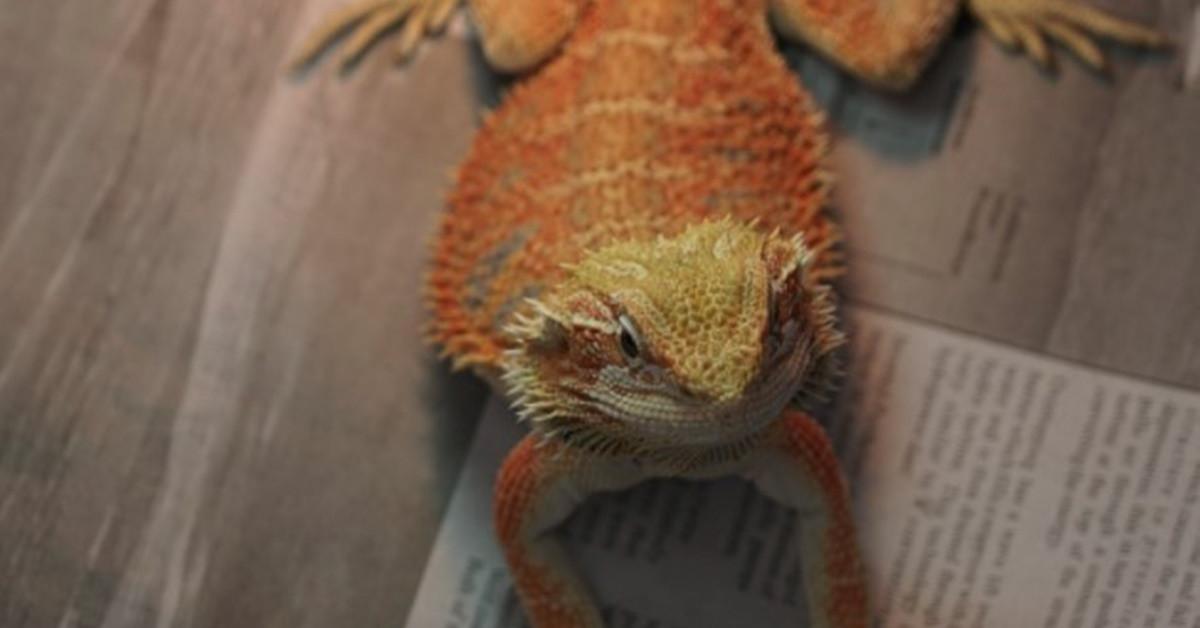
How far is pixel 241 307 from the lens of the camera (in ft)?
5.34

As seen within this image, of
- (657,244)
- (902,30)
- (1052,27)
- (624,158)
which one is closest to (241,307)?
(624,158)

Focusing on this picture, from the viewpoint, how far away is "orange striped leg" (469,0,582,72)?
5.16 ft

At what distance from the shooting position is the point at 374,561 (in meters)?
1.54

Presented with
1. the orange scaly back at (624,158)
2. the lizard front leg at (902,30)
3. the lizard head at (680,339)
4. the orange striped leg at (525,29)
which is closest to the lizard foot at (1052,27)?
the lizard front leg at (902,30)

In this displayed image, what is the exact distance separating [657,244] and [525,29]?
51 centimetres

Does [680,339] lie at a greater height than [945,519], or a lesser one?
greater

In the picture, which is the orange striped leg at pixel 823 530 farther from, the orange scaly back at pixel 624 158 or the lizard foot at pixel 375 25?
the lizard foot at pixel 375 25

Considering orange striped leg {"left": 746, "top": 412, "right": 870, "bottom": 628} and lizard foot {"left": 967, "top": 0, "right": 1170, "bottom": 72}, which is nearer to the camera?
orange striped leg {"left": 746, "top": 412, "right": 870, "bottom": 628}

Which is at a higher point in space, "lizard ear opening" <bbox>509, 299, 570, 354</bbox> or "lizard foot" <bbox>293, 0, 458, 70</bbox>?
"lizard foot" <bbox>293, 0, 458, 70</bbox>

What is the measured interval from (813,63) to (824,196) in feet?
0.68

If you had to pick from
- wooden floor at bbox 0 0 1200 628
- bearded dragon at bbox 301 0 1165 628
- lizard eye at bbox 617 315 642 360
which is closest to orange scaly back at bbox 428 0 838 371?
bearded dragon at bbox 301 0 1165 628

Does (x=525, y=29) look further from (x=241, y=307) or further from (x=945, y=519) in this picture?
(x=945, y=519)

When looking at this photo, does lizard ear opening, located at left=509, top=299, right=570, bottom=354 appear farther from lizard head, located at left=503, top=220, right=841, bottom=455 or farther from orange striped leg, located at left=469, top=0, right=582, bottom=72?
orange striped leg, located at left=469, top=0, right=582, bottom=72

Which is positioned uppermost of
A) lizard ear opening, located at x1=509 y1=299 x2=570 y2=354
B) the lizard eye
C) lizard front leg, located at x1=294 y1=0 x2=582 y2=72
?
lizard front leg, located at x1=294 y1=0 x2=582 y2=72
